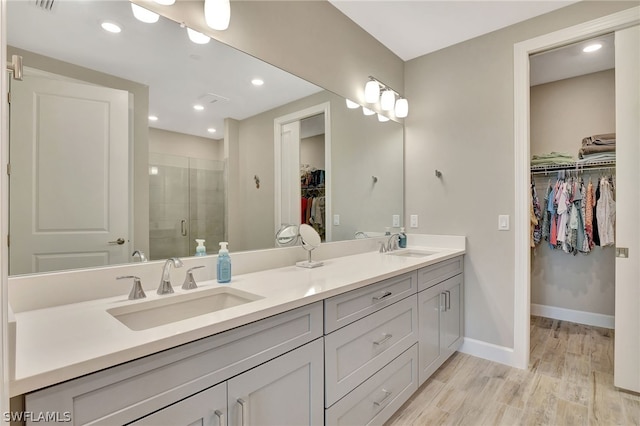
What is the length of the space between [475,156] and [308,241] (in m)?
1.62

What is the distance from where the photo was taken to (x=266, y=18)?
1712 millimetres

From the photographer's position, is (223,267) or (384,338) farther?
(384,338)

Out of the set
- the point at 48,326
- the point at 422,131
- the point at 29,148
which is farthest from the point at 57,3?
the point at 422,131

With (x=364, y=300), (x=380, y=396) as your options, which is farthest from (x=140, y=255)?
(x=380, y=396)

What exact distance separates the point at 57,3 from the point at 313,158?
1.38 meters

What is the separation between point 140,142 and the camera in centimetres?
129

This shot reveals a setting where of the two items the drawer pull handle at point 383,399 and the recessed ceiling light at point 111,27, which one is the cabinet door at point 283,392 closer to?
the drawer pull handle at point 383,399

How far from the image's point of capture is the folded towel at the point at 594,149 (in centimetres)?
287

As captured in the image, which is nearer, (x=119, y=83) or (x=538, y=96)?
(x=119, y=83)

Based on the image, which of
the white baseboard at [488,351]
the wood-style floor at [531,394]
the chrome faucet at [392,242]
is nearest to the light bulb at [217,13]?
the chrome faucet at [392,242]

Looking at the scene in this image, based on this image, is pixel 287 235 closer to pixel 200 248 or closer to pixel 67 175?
pixel 200 248

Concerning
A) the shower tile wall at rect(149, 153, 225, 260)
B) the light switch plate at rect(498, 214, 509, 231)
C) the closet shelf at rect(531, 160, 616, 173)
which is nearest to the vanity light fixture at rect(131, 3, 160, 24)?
the shower tile wall at rect(149, 153, 225, 260)

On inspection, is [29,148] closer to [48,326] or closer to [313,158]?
[48,326]

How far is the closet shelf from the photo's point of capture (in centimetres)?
291
